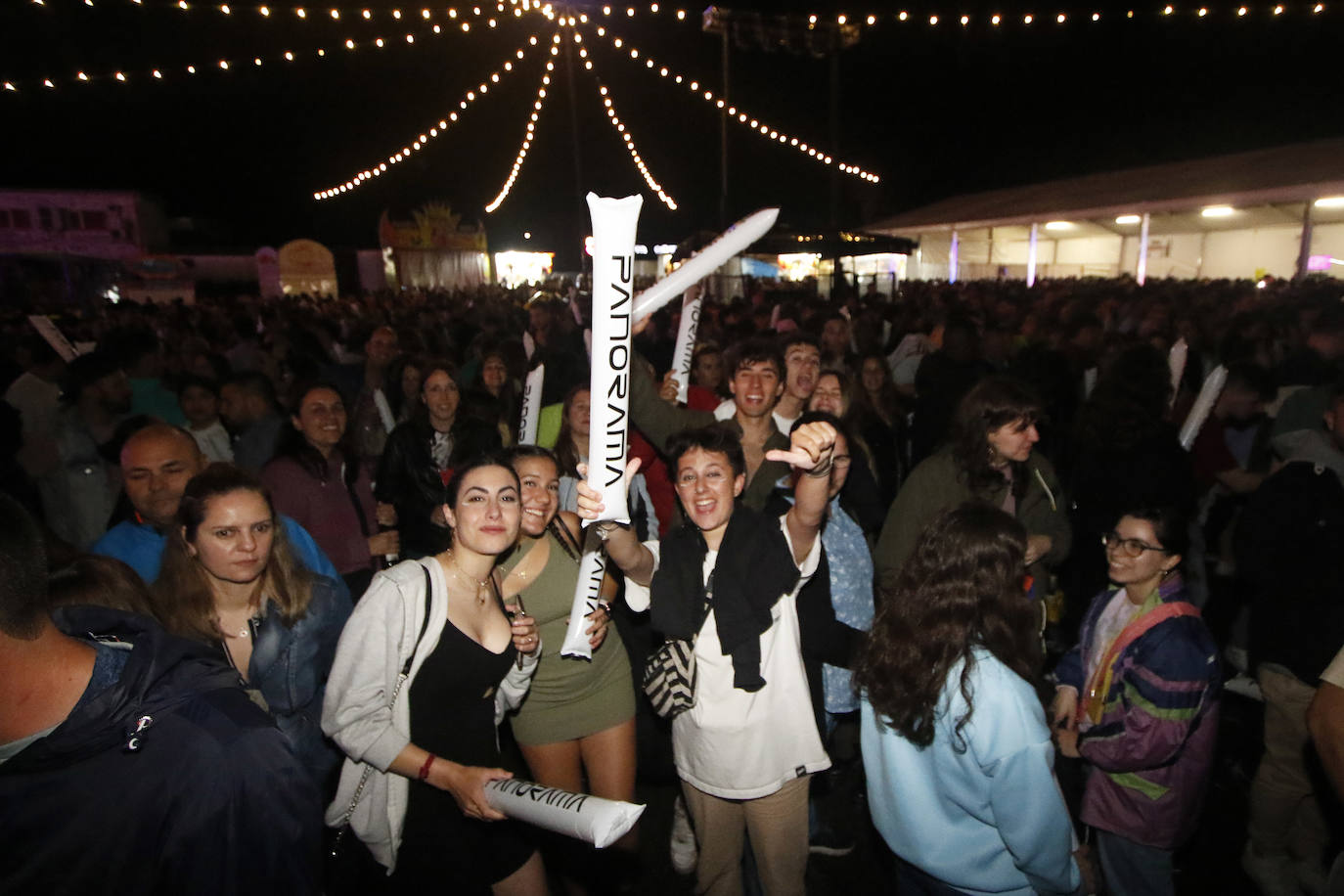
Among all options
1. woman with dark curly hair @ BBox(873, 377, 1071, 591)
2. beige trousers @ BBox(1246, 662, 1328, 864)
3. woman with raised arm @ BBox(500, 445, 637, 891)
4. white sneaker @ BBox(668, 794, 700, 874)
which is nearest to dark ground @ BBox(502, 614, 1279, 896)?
white sneaker @ BBox(668, 794, 700, 874)

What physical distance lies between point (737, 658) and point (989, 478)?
62.7 inches

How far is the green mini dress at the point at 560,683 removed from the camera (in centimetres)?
281

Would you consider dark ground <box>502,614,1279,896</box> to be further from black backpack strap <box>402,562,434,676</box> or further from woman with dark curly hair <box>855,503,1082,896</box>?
black backpack strap <box>402,562,434,676</box>

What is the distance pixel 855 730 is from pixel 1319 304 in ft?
19.4

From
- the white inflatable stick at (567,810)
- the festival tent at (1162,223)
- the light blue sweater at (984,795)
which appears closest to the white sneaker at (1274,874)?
the light blue sweater at (984,795)

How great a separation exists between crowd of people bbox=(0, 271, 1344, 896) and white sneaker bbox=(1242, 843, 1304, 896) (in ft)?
0.04

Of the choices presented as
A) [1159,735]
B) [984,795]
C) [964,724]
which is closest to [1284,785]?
[1159,735]

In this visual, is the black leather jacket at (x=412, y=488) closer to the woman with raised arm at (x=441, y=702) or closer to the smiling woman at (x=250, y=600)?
the smiling woman at (x=250, y=600)

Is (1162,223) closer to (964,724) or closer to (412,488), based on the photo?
(412,488)

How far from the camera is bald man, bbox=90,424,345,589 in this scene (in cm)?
286

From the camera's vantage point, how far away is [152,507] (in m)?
2.94

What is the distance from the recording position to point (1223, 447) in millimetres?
4812

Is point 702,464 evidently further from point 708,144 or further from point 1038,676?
point 708,144

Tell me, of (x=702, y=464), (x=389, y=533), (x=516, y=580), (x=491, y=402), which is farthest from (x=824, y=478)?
(x=491, y=402)
